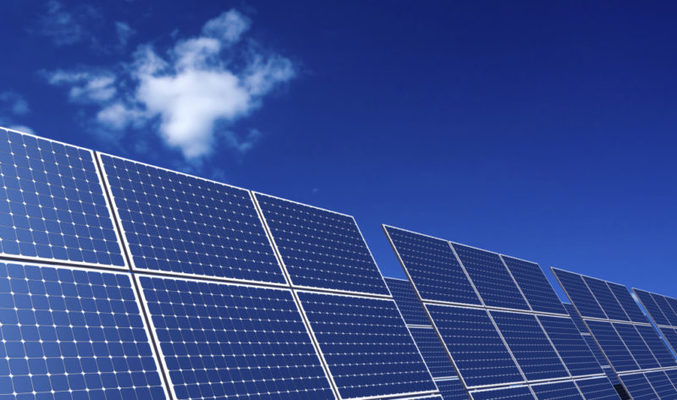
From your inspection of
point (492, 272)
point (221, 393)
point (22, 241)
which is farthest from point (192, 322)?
point (492, 272)

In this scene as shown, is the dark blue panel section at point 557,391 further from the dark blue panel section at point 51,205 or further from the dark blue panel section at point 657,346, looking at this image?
the dark blue panel section at point 51,205

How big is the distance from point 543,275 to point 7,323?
24024 millimetres

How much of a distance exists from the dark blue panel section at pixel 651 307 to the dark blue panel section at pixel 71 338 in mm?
35575

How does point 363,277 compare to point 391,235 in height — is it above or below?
below

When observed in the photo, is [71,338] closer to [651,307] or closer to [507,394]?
[507,394]

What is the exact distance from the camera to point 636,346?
29844 mm

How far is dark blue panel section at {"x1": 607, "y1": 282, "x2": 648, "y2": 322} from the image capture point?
33.7 m

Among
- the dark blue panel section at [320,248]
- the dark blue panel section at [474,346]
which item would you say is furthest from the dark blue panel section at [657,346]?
the dark blue panel section at [320,248]

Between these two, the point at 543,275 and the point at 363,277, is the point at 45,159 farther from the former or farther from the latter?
the point at 543,275

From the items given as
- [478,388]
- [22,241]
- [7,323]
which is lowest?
[478,388]

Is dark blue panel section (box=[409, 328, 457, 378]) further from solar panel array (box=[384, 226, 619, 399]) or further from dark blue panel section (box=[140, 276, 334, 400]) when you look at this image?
dark blue panel section (box=[140, 276, 334, 400])

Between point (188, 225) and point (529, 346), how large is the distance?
13.8 m

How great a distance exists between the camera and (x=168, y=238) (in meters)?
12.3

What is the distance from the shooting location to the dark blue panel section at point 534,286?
80.8 ft
